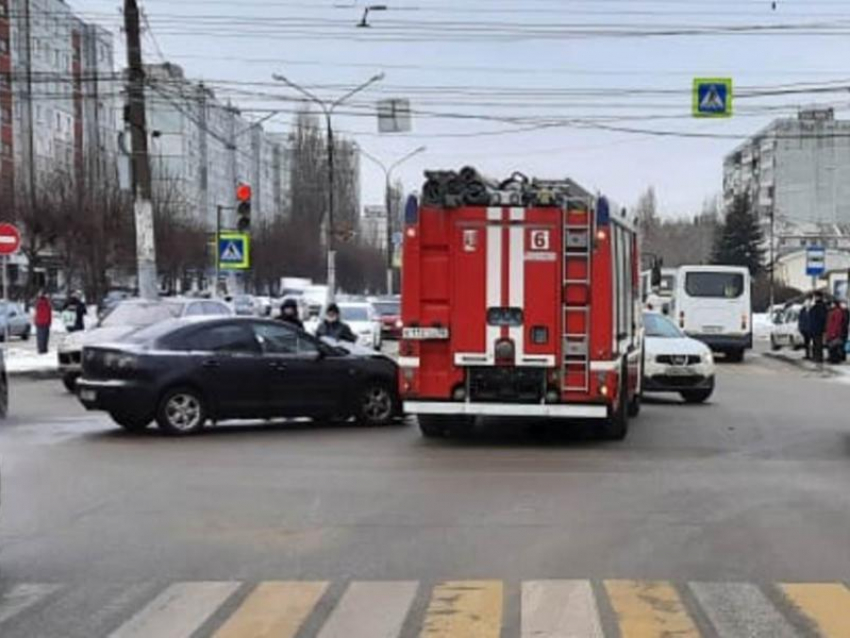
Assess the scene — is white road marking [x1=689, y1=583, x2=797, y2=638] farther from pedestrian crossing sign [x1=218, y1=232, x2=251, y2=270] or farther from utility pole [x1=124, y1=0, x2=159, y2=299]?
pedestrian crossing sign [x1=218, y1=232, x2=251, y2=270]

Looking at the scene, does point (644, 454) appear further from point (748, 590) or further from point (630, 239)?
point (748, 590)

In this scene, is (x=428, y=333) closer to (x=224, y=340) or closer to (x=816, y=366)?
(x=224, y=340)

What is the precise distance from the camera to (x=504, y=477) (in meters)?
11.8

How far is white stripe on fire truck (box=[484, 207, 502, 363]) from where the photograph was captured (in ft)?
46.3

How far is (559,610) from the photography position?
21.8 feet

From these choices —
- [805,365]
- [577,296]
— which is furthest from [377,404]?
[805,365]

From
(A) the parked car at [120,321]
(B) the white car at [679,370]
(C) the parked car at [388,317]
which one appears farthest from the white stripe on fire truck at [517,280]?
(C) the parked car at [388,317]

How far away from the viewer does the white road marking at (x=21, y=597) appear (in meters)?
6.77

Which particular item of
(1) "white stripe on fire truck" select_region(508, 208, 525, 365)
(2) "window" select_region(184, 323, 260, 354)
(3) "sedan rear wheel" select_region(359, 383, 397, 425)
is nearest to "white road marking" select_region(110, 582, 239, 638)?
(1) "white stripe on fire truck" select_region(508, 208, 525, 365)

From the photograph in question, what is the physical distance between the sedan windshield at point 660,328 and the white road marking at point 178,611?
15.6m

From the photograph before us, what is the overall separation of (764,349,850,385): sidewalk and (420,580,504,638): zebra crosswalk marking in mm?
21961

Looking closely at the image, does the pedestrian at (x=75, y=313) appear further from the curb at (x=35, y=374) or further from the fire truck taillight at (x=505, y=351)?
the fire truck taillight at (x=505, y=351)

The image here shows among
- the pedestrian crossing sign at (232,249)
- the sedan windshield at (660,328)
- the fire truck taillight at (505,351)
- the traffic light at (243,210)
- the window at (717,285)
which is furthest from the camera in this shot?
the window at (717,285)

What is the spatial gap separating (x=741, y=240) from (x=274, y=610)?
301ft
